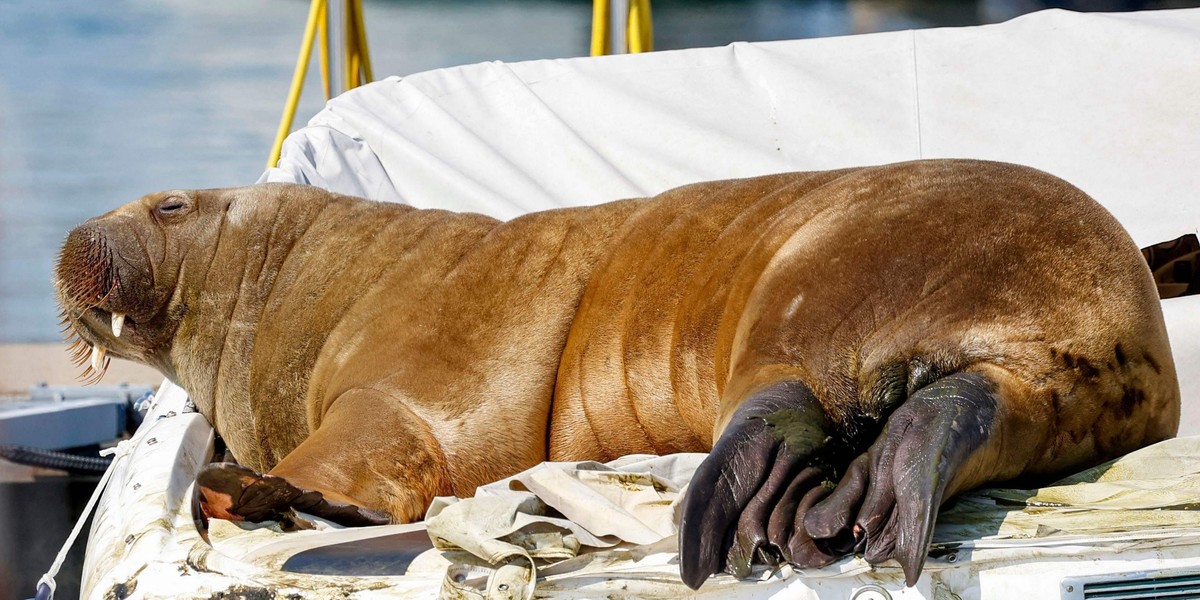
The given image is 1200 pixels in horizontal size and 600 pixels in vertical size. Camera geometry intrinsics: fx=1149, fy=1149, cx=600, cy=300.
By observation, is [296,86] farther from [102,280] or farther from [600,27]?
[102,280]

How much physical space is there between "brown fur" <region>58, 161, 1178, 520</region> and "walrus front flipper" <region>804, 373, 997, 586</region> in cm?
6

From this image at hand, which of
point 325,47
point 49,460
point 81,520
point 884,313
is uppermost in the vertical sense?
point 325,47

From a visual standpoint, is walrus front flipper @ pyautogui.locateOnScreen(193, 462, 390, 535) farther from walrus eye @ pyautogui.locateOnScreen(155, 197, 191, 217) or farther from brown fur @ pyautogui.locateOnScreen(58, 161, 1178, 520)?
walrus eye @ pyautogui.locateOnScreen(155, 197, 191, 217)

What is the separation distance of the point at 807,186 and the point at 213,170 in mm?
9099

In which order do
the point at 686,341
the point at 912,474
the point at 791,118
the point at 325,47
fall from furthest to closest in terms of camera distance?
the point at 325,47
the point at 791,118
the point at 686,341
the point at 912,474

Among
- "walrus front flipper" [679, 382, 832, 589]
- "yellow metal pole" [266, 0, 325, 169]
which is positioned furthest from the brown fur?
"yellow metal pole" [266, 0, 325, 169]

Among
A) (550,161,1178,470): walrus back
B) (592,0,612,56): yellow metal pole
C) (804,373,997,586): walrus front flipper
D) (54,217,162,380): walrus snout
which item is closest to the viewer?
(804,373,997,586): walrus front flipper

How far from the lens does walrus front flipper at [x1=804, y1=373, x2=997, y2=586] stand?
4.56 feet

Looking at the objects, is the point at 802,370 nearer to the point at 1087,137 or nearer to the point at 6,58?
the point at 6,58

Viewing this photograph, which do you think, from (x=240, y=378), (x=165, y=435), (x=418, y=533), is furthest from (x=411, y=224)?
(x=418, y=533)

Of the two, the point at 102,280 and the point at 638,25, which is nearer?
the point at 102,280

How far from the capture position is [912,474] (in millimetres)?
1455

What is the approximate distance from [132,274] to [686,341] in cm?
166

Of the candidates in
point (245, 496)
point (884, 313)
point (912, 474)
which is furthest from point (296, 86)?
point (912, 474)
